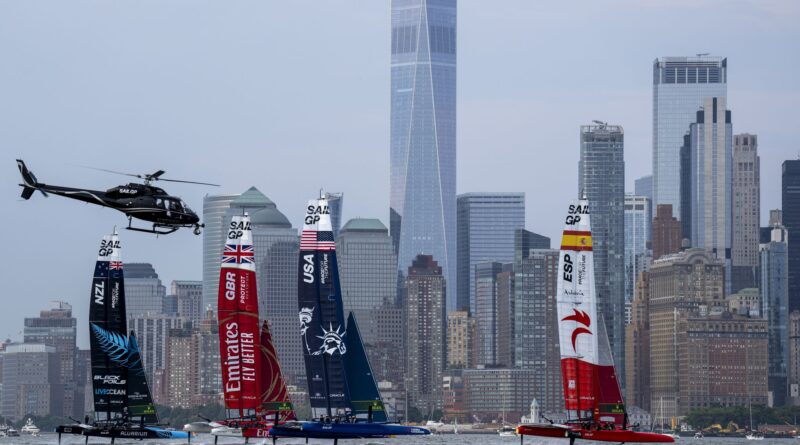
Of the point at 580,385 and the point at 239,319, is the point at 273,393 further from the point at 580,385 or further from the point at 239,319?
the point at 580,385

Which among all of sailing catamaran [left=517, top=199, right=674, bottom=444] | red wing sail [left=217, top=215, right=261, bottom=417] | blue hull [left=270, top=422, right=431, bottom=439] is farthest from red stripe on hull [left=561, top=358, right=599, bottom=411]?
red wing sail [left=217, top=215, right=261, bottom=417]

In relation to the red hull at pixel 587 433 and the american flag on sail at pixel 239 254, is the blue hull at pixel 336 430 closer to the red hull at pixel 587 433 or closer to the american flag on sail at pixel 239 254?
the red hull at pixel 587 433

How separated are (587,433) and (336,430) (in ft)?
44.8

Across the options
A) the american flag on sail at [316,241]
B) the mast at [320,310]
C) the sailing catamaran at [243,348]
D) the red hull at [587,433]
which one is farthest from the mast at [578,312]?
the sailing catamaran at [243,348]

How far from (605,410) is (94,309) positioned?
1149 inches

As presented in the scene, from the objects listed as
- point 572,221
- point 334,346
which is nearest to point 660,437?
point 572,221

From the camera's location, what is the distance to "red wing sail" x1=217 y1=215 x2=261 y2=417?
340 ft

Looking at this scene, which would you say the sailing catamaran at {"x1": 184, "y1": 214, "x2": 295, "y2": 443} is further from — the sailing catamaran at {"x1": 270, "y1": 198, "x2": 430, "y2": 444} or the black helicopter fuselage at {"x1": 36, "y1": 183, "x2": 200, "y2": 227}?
the black helicopter fuselage at {"x1": 36, "y1": 183, "x2": 200, "y2": 227}

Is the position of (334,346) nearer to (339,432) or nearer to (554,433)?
(339,432)

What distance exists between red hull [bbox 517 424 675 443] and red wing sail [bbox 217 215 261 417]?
17571mm

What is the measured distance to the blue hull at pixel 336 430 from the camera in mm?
98062

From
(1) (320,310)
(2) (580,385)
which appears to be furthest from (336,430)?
(2) (580,385)

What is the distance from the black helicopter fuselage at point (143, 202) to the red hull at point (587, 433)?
2062cm

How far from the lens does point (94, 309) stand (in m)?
105
